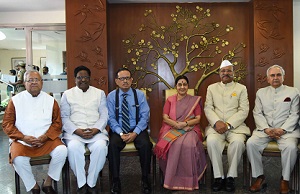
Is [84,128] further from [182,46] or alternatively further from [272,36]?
[272,36]

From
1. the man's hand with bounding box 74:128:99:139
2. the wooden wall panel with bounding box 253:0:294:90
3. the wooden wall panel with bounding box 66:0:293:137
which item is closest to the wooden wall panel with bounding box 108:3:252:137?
the wooden wall panel with bounding box 66:0:293:137

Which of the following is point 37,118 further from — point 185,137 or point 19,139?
point 185,137

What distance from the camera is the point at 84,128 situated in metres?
3.88

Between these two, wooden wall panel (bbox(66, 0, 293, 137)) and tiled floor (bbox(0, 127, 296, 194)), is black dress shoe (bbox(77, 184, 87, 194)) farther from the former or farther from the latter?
wooden wall panel (bbox(66, 0, 293, 137))

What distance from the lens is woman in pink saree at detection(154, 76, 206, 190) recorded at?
3.68 meters

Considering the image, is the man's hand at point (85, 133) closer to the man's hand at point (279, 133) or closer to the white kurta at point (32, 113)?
the white kurta at point (32, 113)

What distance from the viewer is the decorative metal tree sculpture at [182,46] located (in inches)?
249

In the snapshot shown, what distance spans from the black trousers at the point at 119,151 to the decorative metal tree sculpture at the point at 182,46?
2.78m

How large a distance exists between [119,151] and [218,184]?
1.18m

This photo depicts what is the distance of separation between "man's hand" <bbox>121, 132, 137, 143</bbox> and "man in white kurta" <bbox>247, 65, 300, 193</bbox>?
4.34 feet

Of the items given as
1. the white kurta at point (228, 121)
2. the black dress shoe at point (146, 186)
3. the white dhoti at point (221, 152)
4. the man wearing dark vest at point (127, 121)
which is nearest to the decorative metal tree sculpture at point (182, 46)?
the white kurta at point (228, 121)

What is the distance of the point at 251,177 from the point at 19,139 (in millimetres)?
2614

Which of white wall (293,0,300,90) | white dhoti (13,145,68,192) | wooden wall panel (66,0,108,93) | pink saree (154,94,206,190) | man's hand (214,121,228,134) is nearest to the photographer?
white dhoti (13,145,68,192)

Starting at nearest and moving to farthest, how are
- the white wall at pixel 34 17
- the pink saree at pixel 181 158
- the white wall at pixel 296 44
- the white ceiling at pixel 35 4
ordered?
the pink saree at pixel 181 158 → the white ceiling at pixel 35 4 → the white wall at pixel 296 44 → the white wall at pixel 34 17
